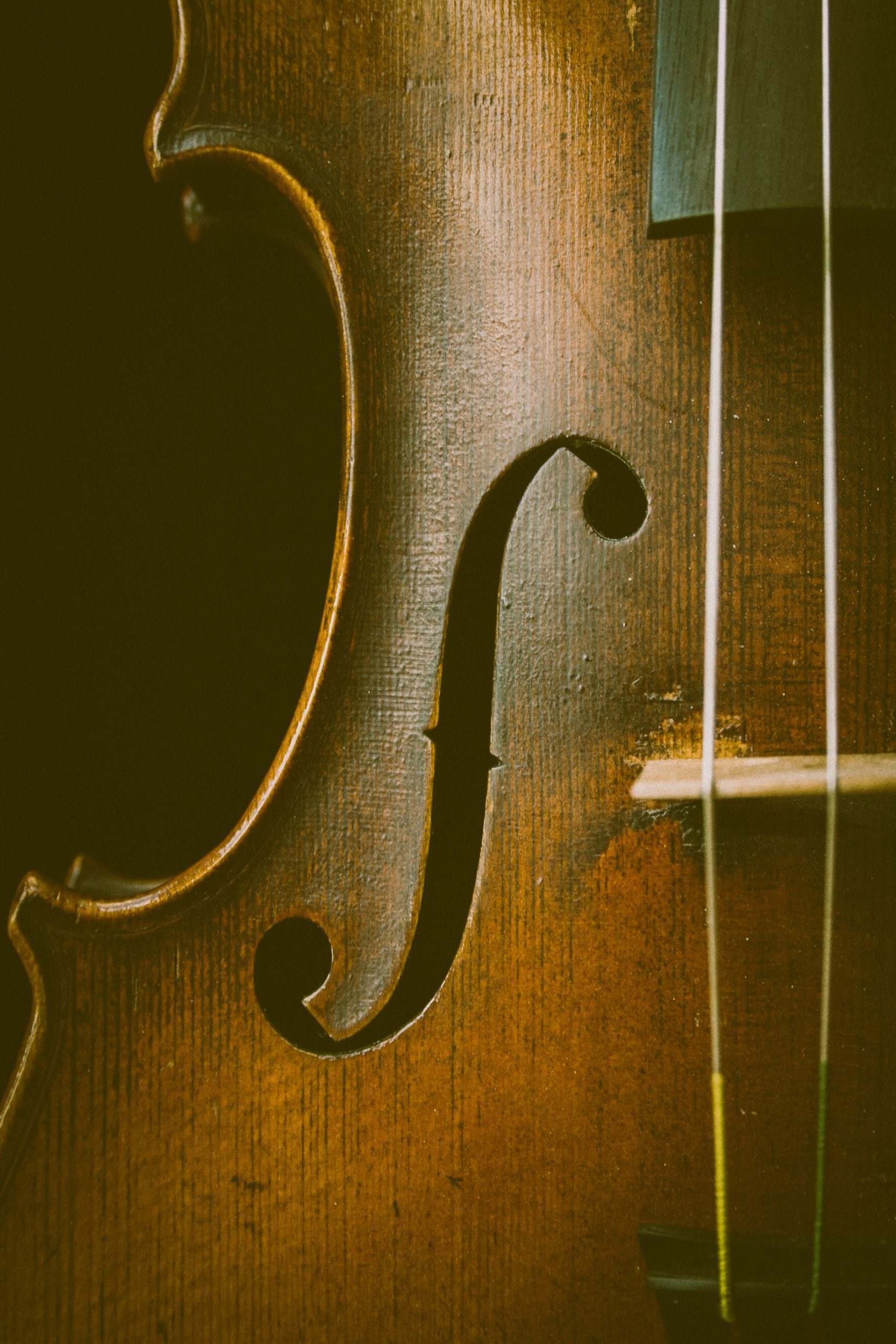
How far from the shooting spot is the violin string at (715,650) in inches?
19.6

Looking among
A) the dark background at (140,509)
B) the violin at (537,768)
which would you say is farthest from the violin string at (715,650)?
the dark background at (140,509)

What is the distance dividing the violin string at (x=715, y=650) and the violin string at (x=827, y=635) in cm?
5

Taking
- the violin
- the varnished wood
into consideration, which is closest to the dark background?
the violin

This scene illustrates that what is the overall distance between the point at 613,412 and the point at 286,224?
0.94 ft

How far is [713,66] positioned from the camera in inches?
21.0

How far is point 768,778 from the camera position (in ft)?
1.70

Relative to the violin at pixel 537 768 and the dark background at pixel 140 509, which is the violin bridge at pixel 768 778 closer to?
the violin at pixel 537 768

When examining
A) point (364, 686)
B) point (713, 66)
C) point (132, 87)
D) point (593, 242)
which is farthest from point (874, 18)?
point (132, 87)

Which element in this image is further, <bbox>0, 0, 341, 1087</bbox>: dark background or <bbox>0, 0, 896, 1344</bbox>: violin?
<bbox>0, 0, 341, 1087</bbox>: dark background

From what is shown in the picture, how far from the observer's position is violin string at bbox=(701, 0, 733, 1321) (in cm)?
50

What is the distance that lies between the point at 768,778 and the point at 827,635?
10 centimetres

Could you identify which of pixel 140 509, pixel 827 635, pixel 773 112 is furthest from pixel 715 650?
pixel 140 509

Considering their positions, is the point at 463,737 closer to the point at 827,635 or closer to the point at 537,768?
the point at 537,768

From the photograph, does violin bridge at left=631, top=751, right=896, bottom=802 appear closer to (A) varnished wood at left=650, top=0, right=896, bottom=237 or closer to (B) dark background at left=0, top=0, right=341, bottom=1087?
(A) varnished wood at left=650, top=0, right=896, bottom=237
